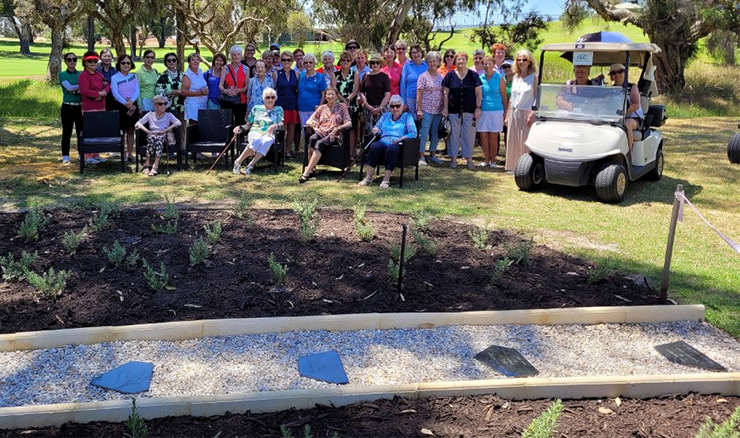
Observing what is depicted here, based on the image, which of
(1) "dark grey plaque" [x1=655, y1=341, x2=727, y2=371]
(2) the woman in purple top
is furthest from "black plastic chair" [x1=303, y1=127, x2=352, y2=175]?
(1) "dark grey plaque" [x1=655, y1=341, x2=727, y2=371]

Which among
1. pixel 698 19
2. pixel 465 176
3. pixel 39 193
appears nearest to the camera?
pixel 39 193

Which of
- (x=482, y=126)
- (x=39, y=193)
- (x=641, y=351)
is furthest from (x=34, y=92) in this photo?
(x=641, y=351)

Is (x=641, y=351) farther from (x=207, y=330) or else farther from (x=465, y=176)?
(x=465, y=176)

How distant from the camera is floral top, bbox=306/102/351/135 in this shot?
392 inches

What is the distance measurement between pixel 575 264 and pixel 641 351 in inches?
64.1

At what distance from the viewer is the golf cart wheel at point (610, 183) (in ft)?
28.0

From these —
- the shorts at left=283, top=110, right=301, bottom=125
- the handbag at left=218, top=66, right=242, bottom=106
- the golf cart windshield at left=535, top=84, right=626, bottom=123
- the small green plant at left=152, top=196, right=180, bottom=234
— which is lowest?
the small green plant at left=152, top=196, right=180, bottom=234

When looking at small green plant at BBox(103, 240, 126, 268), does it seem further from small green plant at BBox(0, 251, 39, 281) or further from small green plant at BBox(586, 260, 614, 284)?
small green plant at BBox(586, 260, 614, 284)

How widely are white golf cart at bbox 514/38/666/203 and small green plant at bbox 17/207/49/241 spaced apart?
18.4ft

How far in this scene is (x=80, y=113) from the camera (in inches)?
421

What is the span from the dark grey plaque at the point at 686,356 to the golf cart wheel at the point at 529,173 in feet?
15.3

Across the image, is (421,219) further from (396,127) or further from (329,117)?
(329,117)

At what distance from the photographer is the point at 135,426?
Result: 324 cm

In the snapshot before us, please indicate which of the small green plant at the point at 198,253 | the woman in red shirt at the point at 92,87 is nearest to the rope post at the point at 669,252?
the small green plant at the point at 198,253
